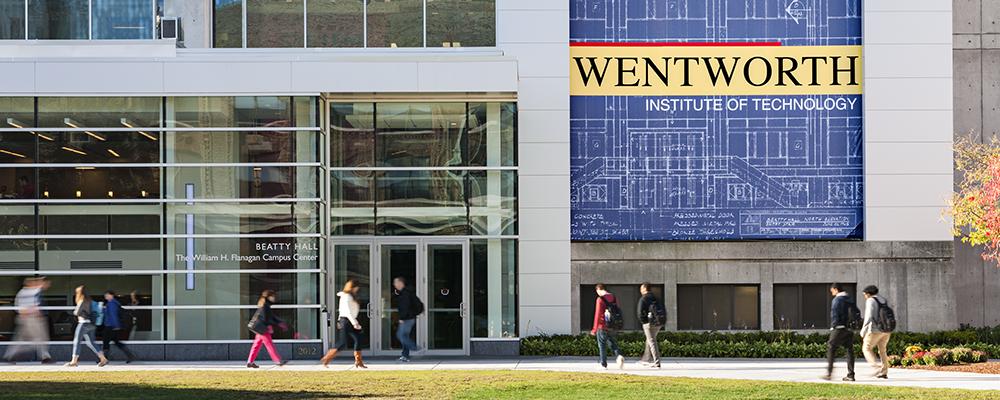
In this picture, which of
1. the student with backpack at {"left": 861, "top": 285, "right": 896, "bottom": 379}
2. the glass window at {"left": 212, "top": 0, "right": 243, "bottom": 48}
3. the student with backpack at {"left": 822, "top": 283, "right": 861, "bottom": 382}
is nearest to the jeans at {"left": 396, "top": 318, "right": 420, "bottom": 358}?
the glass window at {"left": 212, "top": 0, "right": 243, "bottom": 48}

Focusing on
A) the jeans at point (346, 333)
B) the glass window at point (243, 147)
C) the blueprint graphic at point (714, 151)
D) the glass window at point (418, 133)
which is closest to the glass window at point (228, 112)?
the glass window at point (243, 147)

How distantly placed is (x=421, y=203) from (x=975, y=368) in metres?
10.8

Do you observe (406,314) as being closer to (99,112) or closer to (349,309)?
(349,309)

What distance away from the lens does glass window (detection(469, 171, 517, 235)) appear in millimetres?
26219

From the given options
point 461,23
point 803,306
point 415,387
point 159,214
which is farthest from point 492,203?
point 415,387

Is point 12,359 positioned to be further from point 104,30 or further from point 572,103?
point 572,103

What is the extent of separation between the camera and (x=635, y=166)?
27.9 meters

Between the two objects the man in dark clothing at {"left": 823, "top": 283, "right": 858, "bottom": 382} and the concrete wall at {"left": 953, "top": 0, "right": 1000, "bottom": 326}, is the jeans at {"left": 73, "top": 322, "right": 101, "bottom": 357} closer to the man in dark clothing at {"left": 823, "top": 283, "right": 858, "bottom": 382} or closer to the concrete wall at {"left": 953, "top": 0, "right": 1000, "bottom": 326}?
the man in dark clothing at {"left": 823, "top": 283, "right": 858, "bottom": 382}

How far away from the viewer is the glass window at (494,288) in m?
26.2

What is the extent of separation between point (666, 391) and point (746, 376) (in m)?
3.60

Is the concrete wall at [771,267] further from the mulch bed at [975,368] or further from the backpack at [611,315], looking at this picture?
the backpack at [611,315]

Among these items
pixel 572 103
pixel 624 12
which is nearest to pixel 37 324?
pixel 572 103

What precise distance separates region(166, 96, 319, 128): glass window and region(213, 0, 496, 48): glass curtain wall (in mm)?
2560

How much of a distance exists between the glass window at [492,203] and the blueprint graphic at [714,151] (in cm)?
209
